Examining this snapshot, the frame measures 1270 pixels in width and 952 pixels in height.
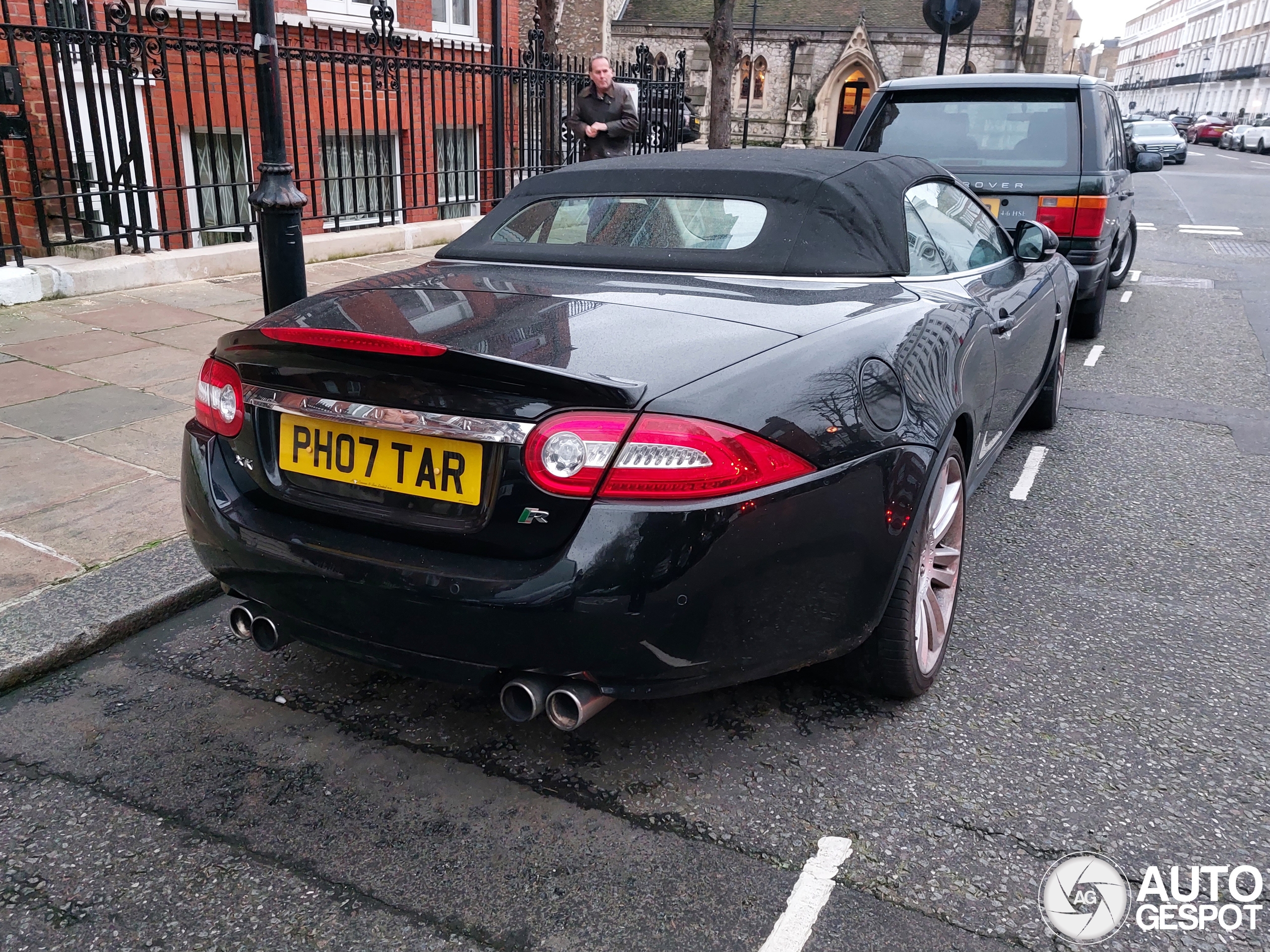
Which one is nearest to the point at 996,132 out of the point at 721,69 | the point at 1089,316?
the point at 1089,316

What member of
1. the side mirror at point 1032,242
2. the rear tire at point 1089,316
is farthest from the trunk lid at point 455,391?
the rear tire at point 1089,316

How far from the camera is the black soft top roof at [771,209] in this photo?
3205 millimetres

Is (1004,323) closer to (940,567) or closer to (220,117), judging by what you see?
(940,567)

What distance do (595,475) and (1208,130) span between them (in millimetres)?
80304

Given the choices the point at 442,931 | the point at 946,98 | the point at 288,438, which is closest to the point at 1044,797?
the point at 442,931

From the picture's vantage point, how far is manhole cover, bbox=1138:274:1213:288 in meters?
11.6

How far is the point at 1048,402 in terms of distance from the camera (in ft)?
19.0

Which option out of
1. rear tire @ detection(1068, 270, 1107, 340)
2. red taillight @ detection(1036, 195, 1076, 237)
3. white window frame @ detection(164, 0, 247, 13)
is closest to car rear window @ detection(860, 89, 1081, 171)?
red taillight @ detection(1036, 195, 1076, 237)

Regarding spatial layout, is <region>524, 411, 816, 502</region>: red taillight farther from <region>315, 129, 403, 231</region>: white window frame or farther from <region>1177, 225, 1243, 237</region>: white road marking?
<region>1177, 225, 1243, 237</region>: white road marking

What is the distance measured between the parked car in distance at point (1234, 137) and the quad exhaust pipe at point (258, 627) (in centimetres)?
7005

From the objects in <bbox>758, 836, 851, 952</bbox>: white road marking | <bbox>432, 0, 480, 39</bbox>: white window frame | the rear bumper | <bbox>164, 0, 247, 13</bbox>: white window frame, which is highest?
<bbox>432, 0, 480, 39</bbox>: white window frame

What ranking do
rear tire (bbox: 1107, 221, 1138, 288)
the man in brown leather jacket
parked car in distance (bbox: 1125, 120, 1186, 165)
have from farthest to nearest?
1. parked car in distance (bbox: 1125, 120, 1186, 165)
2. rear tire (bbox: 1107, 221, 1138, 288)
3. the man in brown leather jacket

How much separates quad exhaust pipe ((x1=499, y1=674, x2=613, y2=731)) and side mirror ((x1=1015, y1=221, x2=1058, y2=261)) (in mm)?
3283

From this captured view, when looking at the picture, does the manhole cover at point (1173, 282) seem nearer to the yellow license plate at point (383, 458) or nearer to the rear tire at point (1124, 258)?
the rear tire at point (1124, 258)
